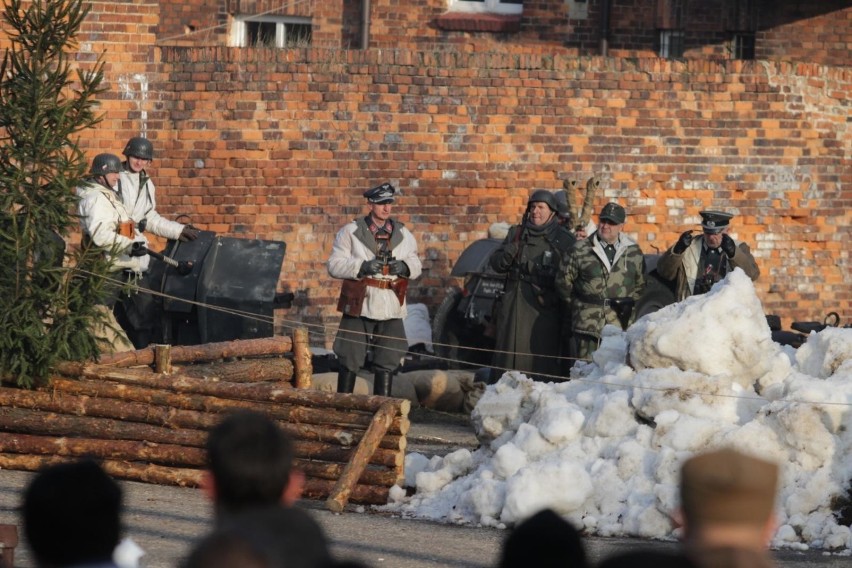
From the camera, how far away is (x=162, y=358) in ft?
32.2

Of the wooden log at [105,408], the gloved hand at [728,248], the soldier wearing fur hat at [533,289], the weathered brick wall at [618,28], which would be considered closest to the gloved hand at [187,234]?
the soldier wearing fur hat at [533,289]

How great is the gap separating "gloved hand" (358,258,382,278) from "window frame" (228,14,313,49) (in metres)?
9.05

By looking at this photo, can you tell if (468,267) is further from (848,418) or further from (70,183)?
(848,418)

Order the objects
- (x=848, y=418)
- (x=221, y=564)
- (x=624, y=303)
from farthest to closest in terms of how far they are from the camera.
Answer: (x=624, y=303)
(x=848, y=418)
(x=221, y=564)

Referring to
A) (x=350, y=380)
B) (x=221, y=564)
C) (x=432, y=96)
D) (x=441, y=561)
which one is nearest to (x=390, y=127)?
(x=432, y=96)

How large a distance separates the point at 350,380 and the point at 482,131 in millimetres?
4545

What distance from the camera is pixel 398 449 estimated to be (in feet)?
29.8

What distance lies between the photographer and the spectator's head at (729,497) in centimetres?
339

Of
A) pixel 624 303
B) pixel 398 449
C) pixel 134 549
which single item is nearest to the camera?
pixel 134 549

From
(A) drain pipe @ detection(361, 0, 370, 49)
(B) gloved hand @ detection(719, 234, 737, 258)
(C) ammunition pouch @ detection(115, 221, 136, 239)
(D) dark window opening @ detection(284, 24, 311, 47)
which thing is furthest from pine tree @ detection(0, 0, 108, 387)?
(D) dark window opening @ detection(284, 24, 311, 47)

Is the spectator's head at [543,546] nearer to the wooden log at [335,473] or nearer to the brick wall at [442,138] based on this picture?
the wooden log at [335,473]

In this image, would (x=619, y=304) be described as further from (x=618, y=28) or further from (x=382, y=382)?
(x=618, y=28)

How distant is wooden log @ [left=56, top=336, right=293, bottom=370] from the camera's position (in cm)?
975

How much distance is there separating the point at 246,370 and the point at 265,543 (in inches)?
268
